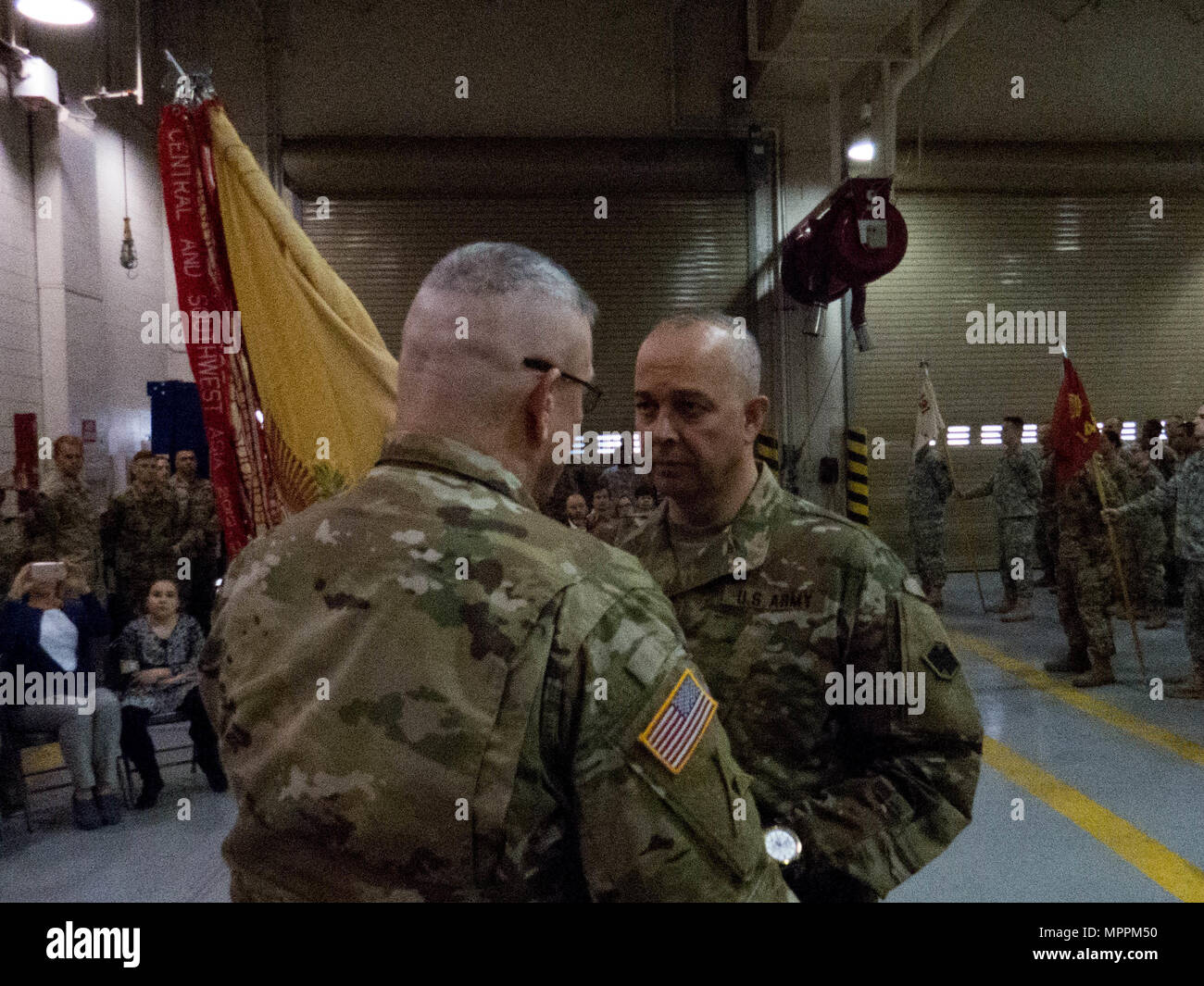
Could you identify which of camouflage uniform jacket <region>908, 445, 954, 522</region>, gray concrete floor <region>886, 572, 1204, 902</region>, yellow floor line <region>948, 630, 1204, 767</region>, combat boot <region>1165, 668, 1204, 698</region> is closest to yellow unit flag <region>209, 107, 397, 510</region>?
gray concrete floor <region>886, 572, 1204, 902</region>

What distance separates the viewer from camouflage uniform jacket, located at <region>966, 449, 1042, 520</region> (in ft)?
25.8

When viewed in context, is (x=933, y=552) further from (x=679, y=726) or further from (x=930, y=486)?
(x=679, y=726)

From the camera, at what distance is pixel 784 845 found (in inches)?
52.7

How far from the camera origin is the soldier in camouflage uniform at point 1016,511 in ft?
25.8

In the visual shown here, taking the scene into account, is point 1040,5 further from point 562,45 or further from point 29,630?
point 29,630

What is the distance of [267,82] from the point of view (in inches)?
Answer: 341

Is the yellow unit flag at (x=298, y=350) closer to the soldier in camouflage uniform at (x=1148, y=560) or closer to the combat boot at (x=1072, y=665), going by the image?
the combat boot at (x=1072, y=665)

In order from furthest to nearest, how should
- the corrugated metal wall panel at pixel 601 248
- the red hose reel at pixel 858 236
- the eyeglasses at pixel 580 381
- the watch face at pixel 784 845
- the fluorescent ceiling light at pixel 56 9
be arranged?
the corrugated metal wall panel at pixel 601 248
the red hose reel at pixel 858 236
the fluorescent ceiling light at pixel 56 9
the watch face at pixel 784 845
the eyeglasses at pixel 580 381

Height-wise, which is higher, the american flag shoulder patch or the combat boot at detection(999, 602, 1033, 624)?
the american flag shoulder patch

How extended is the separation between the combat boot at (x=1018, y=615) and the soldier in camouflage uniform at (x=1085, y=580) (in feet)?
5.47

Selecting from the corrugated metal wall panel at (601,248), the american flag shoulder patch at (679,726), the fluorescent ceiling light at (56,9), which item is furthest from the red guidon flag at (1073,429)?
the fluorescent ceiling light at (56,9)

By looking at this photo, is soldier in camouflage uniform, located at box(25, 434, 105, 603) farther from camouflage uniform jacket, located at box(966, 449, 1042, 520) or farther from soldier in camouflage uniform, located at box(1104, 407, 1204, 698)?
camouflage uniform jacket, located at box(966, 449, 1042, 520)

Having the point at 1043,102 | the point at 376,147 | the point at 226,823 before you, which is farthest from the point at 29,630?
the point at 1043,102

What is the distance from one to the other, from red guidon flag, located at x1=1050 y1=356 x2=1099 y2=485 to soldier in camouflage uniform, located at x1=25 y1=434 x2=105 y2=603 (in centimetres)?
635
